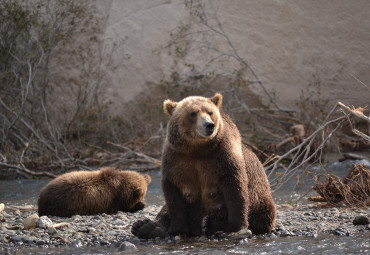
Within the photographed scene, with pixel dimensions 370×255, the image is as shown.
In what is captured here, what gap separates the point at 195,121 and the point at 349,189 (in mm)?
2321

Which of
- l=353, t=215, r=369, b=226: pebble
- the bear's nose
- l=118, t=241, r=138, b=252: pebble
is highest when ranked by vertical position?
the bear's nose

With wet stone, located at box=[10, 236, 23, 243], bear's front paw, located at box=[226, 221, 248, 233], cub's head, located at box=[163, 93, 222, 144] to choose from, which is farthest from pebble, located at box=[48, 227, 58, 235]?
bear's front paw, located at box=[226, 221, 248, 233]

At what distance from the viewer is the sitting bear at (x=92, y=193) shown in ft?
18.6

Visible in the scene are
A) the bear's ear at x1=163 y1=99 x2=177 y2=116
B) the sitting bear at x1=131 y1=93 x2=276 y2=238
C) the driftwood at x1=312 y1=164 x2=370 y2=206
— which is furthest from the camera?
the driftwood at x1=312 y1=164 x2=370 y2=206

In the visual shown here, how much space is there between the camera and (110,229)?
483cm

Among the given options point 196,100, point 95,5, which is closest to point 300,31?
point 95,5

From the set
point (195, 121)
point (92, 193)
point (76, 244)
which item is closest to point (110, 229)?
point (76, 244)

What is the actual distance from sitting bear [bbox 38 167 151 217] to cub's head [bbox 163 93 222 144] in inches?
74.2

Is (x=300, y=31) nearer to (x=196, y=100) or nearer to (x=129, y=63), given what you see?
(x=129, y=63)

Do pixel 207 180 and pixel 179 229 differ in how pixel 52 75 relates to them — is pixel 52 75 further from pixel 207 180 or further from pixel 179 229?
pixel 207 180

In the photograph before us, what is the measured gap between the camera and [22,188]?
28.4 ft

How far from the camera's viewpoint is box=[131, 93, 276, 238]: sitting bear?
13.3 feet

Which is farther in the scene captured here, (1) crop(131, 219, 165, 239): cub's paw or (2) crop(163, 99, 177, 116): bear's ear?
(2) crop(163, 99, 177, 116): bear's ear

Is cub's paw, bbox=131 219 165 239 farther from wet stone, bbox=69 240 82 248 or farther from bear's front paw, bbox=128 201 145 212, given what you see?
bear's front paw, bbox=128 201 145 212
